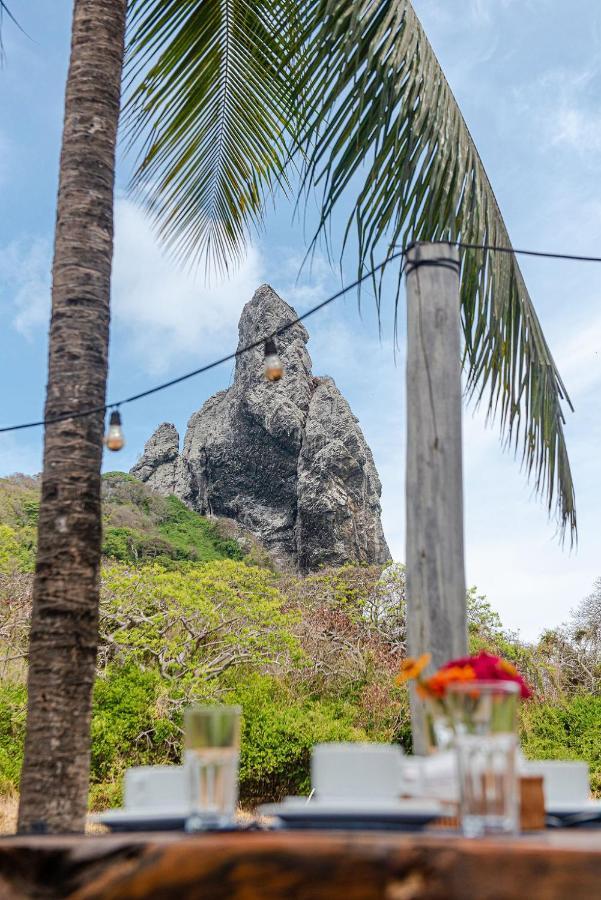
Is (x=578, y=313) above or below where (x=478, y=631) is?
above

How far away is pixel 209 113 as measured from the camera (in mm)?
5969

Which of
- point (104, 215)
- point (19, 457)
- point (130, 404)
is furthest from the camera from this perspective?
point (19, 457)

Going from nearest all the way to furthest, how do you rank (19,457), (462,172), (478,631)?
(462,172) → (478,631) → (19,457)

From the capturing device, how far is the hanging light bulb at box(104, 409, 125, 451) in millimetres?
3594

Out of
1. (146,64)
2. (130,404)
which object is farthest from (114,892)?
(146,64)

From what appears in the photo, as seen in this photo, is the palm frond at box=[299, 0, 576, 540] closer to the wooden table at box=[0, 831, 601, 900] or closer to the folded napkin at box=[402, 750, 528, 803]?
the folded napkin at box=[402, 750, 528, 803]

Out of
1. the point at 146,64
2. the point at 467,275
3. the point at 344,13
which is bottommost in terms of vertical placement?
the point at 467,275

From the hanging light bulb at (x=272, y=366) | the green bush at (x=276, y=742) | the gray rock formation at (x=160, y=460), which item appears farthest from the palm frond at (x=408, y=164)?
the gray rock formation at (x=160, y=460)

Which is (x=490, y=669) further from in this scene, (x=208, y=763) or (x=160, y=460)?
(x=160, y=460)

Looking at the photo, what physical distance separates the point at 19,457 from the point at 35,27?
22186 millimetres

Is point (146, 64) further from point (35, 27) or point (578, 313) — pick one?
point (578, 313)

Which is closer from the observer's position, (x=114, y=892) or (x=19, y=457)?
(x=114, y=892)

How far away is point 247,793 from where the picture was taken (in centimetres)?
983

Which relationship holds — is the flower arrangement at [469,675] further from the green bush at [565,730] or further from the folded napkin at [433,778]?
the green bush at [565,730]
